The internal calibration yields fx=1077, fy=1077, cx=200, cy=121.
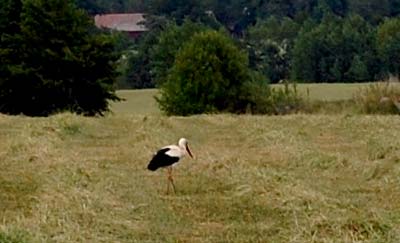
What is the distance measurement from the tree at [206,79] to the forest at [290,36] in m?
14.1

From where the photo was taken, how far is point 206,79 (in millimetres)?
30438

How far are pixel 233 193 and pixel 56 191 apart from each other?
5.22 feet

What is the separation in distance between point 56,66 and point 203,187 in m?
19.1

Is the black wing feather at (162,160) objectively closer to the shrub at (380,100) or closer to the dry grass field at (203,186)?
the dry grass field at (203,186)

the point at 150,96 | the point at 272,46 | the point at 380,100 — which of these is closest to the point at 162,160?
the point at 380,100

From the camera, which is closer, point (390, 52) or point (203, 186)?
point (203, 186)

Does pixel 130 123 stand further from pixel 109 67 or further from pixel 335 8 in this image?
pixel 335 8

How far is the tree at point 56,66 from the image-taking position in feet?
93.9

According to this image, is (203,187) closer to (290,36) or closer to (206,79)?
(206,79)

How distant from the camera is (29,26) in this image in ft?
97.3

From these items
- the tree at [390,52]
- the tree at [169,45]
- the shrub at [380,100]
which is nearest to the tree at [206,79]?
the shrub at [380,100]

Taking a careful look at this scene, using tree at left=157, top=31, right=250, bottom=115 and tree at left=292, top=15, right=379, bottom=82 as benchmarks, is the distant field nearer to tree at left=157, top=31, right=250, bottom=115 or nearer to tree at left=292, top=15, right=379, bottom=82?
tree at left=157, top=31, right=250, bottom=115

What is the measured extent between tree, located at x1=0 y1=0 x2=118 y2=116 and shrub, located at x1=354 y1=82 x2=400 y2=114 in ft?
24.2

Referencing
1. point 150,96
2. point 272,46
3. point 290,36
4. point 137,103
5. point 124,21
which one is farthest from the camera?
point 124,21
